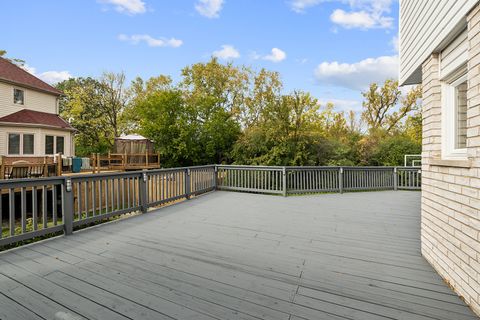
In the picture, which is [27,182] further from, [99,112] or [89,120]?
[99,112]

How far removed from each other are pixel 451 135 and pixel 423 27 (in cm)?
123

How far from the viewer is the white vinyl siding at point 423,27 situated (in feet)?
6.71

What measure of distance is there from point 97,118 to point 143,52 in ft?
35.3

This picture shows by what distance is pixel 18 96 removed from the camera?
1302 cm

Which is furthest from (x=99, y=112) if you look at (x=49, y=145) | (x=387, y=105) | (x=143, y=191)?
(x=387, y=105)

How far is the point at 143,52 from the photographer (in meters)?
15.6

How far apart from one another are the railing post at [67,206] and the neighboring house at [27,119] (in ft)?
38.9

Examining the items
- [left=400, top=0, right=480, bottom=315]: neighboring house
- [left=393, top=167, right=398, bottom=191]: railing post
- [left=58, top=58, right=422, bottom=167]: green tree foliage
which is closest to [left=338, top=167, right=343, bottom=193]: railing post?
[left=393, top=167, right=398, bottom=191]: railing post

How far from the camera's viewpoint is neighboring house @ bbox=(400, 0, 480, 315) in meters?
1.81

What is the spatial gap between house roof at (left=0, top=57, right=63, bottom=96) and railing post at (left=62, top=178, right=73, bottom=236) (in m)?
12.7

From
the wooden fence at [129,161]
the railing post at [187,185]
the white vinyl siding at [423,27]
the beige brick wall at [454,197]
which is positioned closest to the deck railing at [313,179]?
the railing post at [187,185]

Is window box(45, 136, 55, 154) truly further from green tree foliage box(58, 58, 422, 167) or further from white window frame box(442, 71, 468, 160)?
white window frame box(442, 71, 468, 160)

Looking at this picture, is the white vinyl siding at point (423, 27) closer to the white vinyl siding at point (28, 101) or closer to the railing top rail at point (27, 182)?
the railing top rail at point (27, 182)

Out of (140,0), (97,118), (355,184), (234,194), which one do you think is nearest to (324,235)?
(234,194)
